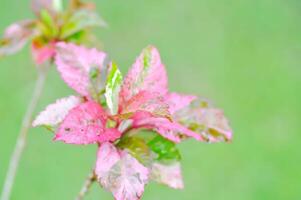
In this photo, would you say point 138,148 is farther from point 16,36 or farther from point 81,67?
point 16,36

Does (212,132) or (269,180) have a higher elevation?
(269,180)

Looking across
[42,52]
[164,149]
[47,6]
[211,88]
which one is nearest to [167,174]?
[164,149]

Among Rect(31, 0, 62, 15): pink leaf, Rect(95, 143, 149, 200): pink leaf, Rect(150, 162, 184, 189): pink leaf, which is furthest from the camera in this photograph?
Rect(31, 0, 62, 15): pink leaf

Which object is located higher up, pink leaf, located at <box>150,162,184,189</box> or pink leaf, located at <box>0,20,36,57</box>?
pink leaf, located at <box>0,20,36,57</box>

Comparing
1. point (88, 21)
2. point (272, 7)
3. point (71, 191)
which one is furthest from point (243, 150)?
point (88, 21)

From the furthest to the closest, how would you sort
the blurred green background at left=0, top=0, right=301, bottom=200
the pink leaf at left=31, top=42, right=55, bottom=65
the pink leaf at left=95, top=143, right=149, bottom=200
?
1. the blurred green background at left=0, top=0, right=301, bottom=200
2. the pink leaf at left=31, top=42, right=55, bottom=65
3. the pink leaf at left=95, top=143, right=149, bottom=200

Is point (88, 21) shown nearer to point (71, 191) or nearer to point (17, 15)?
point (71, 191)

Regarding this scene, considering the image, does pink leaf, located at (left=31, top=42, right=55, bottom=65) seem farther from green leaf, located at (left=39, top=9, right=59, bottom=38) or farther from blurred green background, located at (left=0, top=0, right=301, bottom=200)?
blurred green background, located at (left=0, top=0, right=301, bottom=200)

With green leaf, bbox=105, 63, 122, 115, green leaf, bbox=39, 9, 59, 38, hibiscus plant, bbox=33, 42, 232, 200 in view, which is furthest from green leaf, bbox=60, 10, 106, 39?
green leaf, bbox=105, 63, 122, 115

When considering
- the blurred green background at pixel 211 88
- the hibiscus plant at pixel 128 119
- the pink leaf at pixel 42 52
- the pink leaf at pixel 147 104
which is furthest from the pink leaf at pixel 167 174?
the blurred green background at pixel 211 88

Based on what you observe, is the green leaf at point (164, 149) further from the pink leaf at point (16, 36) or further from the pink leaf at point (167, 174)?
the pink leaf at point (16, 36)
